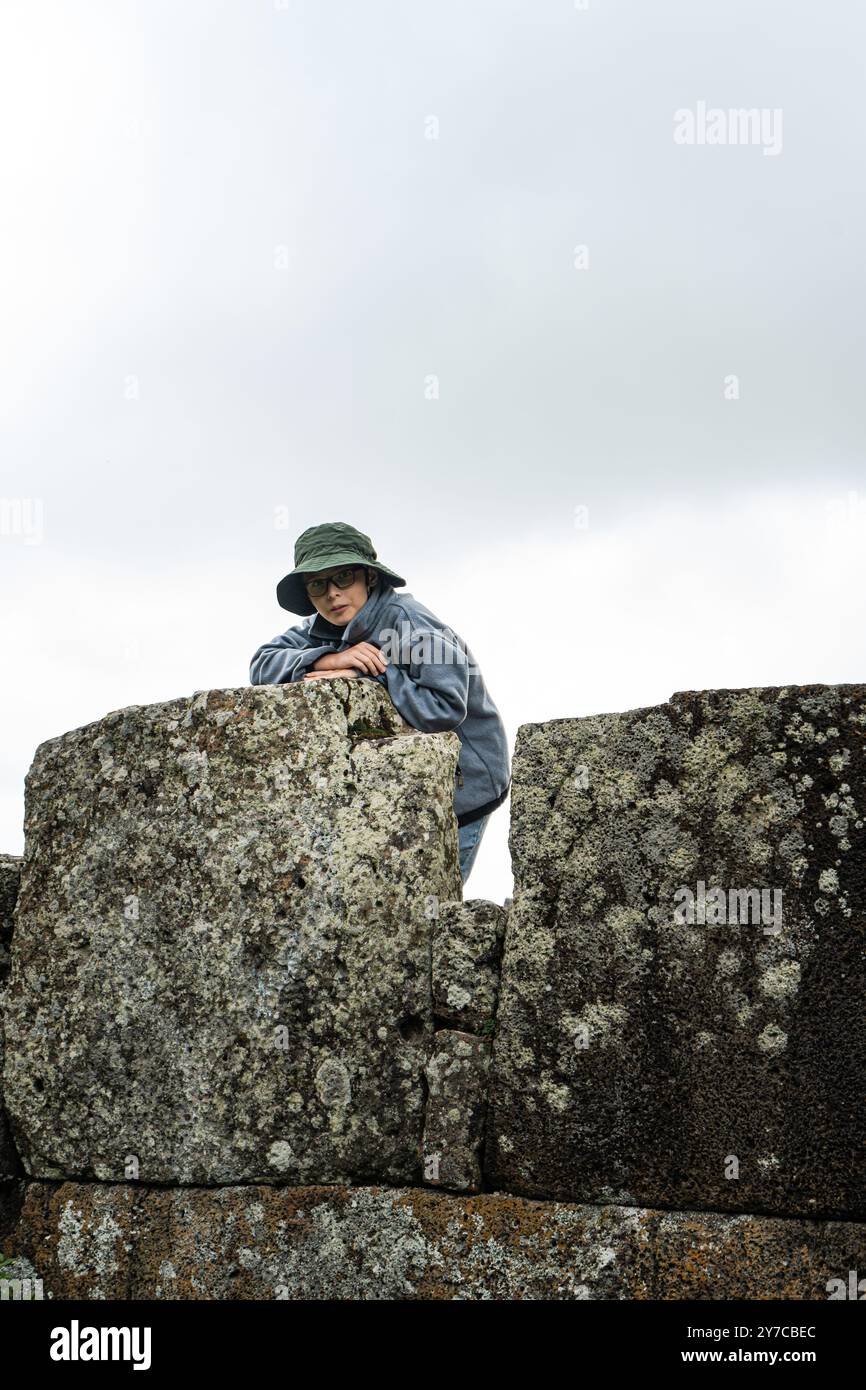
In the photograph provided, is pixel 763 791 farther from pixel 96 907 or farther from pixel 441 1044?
pixel 96 907

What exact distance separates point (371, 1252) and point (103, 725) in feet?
6.55

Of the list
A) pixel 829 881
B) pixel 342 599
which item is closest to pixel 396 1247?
pixel 829 881

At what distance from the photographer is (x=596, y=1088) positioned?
3916 millimetres

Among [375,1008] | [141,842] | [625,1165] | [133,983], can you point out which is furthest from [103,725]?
[625,1165]

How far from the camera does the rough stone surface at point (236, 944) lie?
4.22 meters

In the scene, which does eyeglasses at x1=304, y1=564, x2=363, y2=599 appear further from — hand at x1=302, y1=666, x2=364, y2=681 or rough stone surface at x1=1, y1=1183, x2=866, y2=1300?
rough stone surface at x1=1, y1=1183, x2=866, y2=1300

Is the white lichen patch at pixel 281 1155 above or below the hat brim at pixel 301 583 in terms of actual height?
below

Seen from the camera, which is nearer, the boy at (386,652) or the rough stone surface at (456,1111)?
the rough stone surface at (456,1111)

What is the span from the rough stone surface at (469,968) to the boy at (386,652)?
84 cm

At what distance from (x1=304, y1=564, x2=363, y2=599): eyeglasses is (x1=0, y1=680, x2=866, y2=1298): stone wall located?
672 mm

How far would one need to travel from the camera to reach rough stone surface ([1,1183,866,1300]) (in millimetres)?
3641

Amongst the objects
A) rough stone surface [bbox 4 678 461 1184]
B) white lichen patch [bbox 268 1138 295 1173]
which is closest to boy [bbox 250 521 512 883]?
rough stone surface [bbox 4 678 461 1184]

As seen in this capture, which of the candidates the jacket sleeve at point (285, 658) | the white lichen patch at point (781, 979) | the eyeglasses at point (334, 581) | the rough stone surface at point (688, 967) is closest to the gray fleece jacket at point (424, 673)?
the jacket sleeve at point (285, 658)

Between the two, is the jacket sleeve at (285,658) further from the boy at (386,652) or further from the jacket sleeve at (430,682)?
the jacket sleeve at (430,682)
